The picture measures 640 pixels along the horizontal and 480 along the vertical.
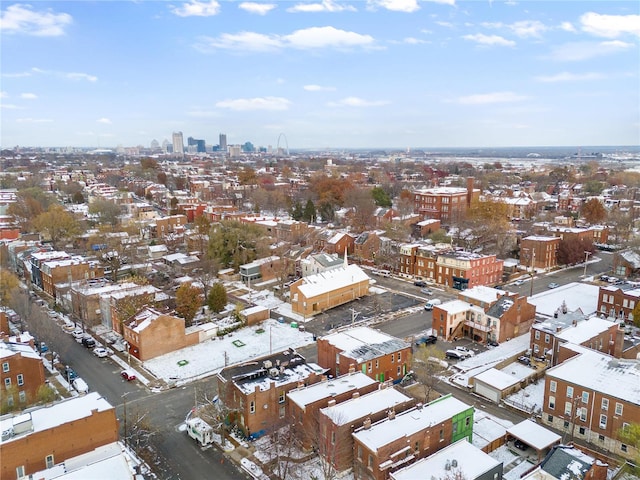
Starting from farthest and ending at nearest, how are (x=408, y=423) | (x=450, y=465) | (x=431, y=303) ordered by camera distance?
(x=431, y=303)
(x=408, y=423)
(x=450, y=465)

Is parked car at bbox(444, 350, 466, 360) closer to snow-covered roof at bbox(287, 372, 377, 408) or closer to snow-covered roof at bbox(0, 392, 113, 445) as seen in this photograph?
snow-covered roof at bbox(287, 372, 377, 408)

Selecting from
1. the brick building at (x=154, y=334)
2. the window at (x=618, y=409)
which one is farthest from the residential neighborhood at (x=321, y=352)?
the brick building at (x=154, y=334)

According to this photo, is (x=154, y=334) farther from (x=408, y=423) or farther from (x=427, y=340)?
(x=427, y=340)

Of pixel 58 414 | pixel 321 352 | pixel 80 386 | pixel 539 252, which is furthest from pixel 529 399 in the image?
pixel 539 252

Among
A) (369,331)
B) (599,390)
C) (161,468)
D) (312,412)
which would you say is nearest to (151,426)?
(161,468)

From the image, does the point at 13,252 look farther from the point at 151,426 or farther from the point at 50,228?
the point at 151,426

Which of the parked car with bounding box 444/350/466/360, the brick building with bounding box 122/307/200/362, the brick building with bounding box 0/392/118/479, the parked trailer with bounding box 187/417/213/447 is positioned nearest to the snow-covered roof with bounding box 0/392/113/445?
the brick building with bounding box 0/392/118/479
